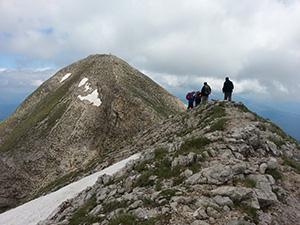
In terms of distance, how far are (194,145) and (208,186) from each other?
4.95 meters

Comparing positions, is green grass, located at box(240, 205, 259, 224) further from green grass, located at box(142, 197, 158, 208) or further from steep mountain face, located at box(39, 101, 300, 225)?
green grass, located at box(142, 197, 158, 208)

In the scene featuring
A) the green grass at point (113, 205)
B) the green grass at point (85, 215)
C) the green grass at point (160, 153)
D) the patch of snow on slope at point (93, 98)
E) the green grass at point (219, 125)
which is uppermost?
the patch of snow on slope at point (93, 98)

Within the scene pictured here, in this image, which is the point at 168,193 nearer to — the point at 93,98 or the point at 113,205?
the point at 113,205

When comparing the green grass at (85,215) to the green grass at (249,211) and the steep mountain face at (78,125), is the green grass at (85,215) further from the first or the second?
the steep mountain face at (78,125)

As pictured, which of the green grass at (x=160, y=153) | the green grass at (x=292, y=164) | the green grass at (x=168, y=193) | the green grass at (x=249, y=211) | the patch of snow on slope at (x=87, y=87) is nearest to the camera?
the green grass at (x=249, y=211)

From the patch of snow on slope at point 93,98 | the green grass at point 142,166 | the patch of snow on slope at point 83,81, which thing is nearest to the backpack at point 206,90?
the green grass at point 142,166

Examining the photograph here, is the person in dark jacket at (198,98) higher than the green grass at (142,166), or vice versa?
the person in dark jacket at (198,98)

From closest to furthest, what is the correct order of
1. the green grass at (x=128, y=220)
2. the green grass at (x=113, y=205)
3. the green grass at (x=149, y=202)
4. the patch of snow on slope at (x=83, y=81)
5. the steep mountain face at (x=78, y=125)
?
the green grass at (x=128, y=220)
the green grass at (x=149, y=202)
the green grass at (x=113, y=205)
the steep mountain face at (x=78, y=125)
the patch of snow on slope at (x=83, y=81)

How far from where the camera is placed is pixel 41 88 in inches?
3644

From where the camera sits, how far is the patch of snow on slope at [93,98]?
6816 centimetres

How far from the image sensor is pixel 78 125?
64625mm

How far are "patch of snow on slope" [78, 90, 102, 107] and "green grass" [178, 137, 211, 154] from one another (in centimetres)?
4679

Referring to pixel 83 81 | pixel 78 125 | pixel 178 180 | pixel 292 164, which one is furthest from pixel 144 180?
pixel 83 81

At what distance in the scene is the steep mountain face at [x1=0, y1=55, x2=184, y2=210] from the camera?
5883 centimetres
